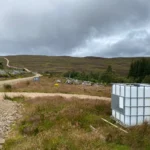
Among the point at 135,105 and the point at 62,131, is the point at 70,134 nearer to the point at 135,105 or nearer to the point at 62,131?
the point at 62,131

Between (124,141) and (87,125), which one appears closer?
(124,141)

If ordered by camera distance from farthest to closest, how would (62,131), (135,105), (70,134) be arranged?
(135,105) → (62,131) → (70,134)

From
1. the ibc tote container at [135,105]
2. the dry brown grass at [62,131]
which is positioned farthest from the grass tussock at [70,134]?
the ibc tote container at [135,105]

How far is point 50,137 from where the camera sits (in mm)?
12500

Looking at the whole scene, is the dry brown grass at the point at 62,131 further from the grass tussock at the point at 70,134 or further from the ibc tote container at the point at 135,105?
the ibc tote container at the point at 135,105

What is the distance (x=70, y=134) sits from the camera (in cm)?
1327

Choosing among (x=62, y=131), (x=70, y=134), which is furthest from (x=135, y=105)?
(x=70, y=134)

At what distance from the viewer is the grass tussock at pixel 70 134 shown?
11617 millimetres

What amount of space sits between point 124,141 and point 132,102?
183 inches

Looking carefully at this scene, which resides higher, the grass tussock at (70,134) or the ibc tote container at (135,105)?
the ibc tote container at (135,105)

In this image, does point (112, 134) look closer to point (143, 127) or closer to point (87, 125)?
point (143, 127)

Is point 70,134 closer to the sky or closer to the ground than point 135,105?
closer to the ground

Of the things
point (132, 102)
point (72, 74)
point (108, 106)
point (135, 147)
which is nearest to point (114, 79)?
point (72, 74)

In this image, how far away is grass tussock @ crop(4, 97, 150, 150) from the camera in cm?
1162
